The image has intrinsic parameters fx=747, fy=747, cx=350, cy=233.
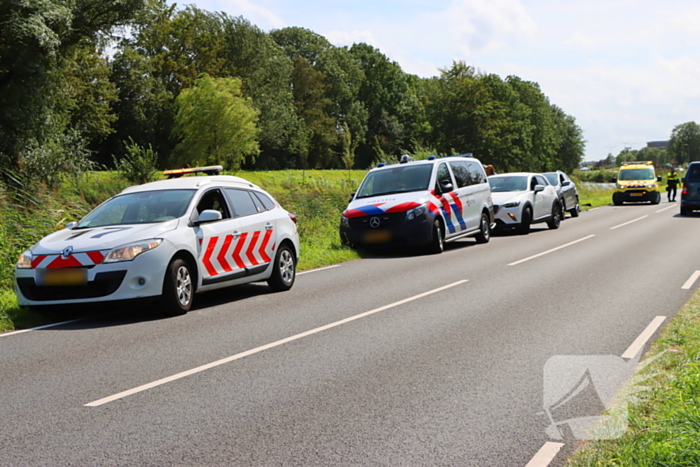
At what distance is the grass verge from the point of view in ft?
12.4

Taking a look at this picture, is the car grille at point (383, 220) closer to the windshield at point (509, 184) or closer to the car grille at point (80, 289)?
the windshield at point (509, 184)

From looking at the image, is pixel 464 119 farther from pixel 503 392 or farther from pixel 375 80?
pixel 503 392

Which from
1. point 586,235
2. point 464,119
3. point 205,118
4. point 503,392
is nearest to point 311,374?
point 503,392

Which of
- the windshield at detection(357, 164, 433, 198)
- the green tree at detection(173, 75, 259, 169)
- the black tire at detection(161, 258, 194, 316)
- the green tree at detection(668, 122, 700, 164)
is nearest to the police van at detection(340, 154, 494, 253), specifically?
the windshield at detection(357, 164, 433, 198)

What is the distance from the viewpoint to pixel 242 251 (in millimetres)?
10711

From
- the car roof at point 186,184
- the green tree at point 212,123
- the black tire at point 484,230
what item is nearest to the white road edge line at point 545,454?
the car roof at point 186,184

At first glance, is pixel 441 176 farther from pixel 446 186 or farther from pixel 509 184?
pixel 509 184

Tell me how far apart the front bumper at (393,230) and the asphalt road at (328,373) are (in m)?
4.26

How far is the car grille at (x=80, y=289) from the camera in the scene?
8.80 meters

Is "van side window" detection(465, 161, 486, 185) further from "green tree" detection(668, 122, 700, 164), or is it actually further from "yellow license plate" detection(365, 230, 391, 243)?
"green tree" detection(668, 122, 700, 164)

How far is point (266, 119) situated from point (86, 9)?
4319 cm

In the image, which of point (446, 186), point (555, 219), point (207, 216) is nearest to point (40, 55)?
point (446, 186)

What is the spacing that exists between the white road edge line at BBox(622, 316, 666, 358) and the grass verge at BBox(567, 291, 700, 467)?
1.21 ft

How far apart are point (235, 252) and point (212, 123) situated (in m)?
53.7
